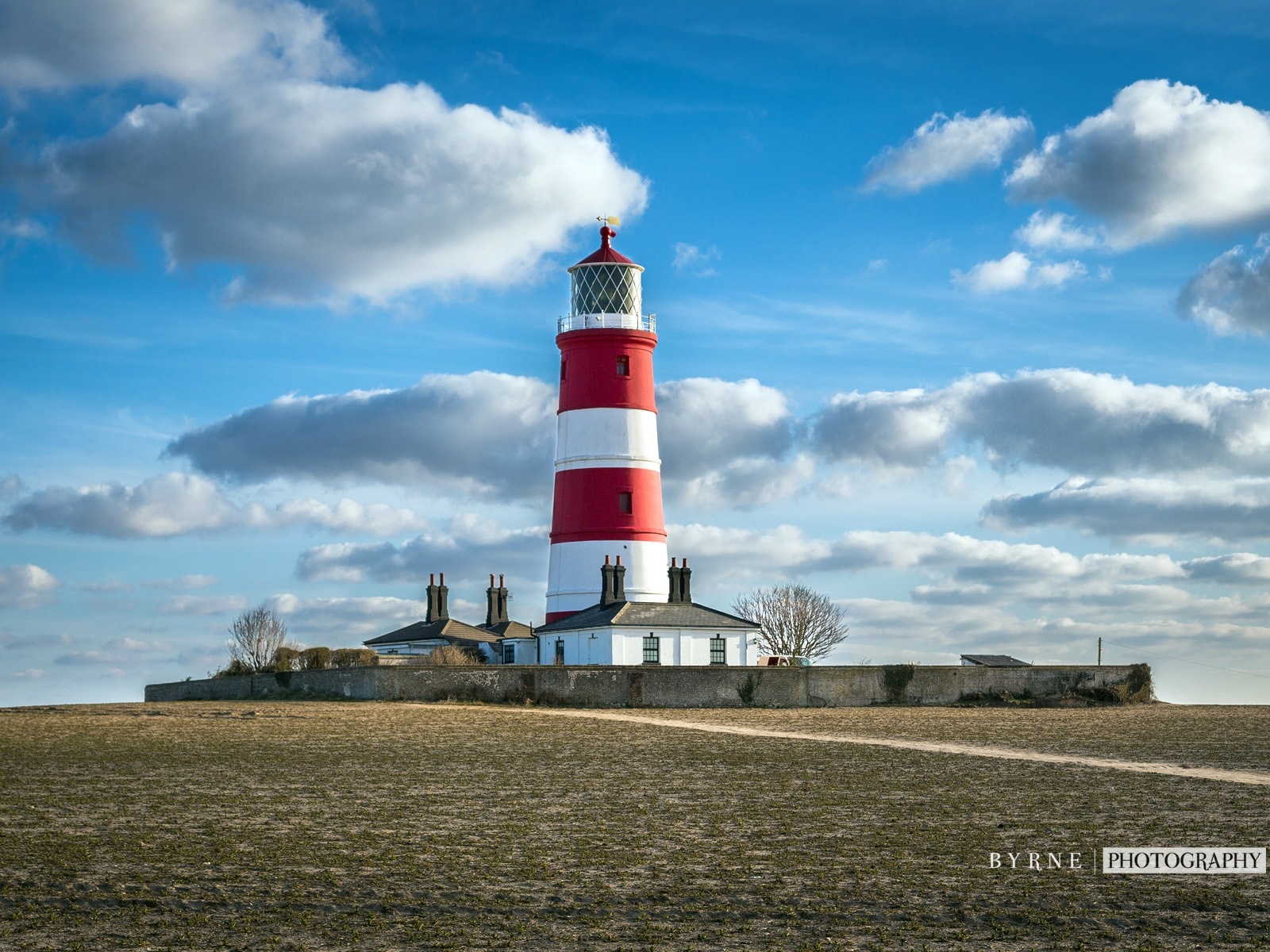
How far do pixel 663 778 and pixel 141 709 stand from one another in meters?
17.2

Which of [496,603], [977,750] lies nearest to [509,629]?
[496,603]

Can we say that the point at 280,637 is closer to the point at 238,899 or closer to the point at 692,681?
the point at 692,681

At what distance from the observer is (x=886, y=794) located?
1308 centimetres

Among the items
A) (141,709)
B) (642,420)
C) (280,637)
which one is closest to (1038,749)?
(141,709)

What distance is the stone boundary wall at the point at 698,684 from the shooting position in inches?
1196

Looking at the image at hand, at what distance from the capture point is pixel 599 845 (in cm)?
999

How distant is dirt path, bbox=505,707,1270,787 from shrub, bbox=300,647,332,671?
522 inches

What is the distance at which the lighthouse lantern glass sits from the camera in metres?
40.3

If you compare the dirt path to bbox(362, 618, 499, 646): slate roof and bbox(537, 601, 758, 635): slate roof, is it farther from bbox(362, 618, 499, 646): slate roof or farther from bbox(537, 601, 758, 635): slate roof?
bbox(362, 618, 499, 646): slate roof

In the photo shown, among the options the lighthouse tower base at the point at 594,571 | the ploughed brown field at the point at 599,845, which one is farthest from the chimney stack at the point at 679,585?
the ploughed brown field at the point at 599,845

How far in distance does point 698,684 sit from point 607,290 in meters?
14.0

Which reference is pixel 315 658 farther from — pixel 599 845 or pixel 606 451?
pixel 599 845

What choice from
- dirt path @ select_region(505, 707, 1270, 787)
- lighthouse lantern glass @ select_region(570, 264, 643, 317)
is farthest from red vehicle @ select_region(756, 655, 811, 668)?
dirt path @ select_region(505, 707, 1270, 787)

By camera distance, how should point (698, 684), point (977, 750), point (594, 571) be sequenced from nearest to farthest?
1. point (977, 750)
2. point (698, 684)
3. point (594, 571)
